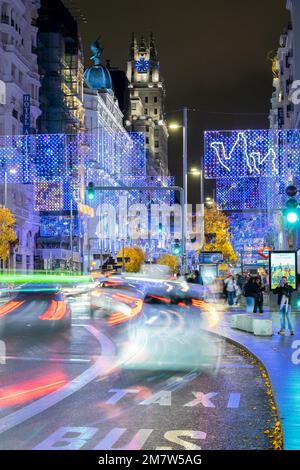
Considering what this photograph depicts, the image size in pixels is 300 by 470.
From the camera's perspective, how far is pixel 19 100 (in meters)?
68.4

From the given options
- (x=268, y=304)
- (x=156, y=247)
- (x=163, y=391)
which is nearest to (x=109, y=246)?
(x=156, y=247)

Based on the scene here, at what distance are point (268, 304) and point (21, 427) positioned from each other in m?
30.1

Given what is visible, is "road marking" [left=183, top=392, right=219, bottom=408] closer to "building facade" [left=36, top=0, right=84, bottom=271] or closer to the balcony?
the balcony

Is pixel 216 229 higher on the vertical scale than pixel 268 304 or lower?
higher

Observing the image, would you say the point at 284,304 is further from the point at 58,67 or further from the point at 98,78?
the point at 98,78

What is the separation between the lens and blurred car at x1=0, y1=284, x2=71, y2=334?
20.9m

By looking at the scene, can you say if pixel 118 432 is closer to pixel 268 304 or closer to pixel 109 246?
pixel 268 304

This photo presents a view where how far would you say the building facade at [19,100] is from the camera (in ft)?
208

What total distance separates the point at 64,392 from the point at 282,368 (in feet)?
14.2

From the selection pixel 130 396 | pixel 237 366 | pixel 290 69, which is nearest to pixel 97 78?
pixel 290 69

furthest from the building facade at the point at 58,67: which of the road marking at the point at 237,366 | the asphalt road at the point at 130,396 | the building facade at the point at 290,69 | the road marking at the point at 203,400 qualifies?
the road marking at the point at 203,400

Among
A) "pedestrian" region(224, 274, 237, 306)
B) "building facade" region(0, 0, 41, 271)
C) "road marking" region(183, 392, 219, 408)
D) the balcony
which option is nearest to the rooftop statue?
"building facade" region(0, 0, 41, 271)

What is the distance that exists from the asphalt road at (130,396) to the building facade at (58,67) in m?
69.6

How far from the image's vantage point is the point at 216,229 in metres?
89.8
